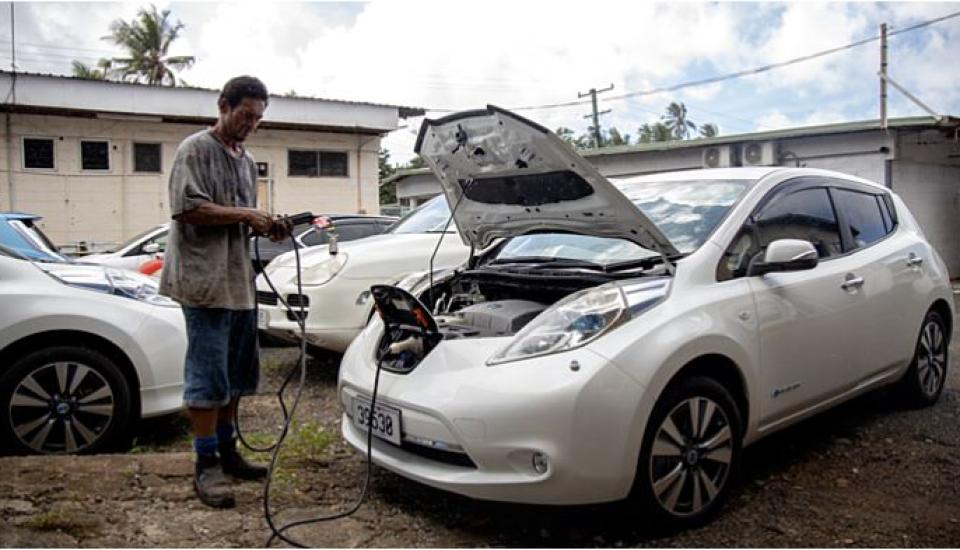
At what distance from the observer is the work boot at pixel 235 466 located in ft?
11.0

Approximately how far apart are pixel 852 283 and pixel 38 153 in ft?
53.9

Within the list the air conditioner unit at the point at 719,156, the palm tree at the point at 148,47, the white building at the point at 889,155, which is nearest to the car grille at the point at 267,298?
the white building at the point at 889,155

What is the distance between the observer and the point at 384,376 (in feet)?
10.3

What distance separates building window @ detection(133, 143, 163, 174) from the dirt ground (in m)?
14.3

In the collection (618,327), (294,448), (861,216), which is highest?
(861,216)

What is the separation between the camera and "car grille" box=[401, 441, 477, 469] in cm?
274

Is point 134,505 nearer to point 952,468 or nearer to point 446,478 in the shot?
point 446,478

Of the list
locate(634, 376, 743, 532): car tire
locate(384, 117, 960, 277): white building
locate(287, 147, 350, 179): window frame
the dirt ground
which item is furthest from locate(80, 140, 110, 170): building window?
locate(634, 376, 743, 532): car tire

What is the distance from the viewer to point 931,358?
471 centimetres

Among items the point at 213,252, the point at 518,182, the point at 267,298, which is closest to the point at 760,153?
the point at 267,298

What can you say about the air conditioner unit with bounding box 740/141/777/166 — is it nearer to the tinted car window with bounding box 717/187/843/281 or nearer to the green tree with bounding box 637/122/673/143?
the tinted car window with bounding box 717/187/843/281

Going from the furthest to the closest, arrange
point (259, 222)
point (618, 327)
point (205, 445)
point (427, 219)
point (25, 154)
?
1. point (25, 154)
2. point (427, 219)
3. point (205, 445)
4. point (259, 222)
5. point (618, 327)

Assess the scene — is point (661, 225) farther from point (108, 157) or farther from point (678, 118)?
point (678, 118)

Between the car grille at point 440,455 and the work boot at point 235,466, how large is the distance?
33.3 inches
